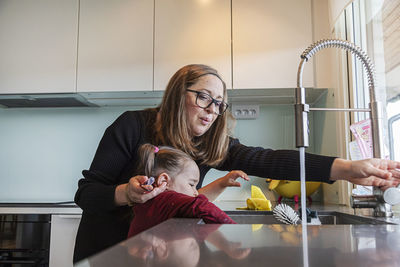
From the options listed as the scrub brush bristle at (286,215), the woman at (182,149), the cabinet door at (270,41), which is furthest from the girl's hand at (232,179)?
the cabinet door at (270,41)

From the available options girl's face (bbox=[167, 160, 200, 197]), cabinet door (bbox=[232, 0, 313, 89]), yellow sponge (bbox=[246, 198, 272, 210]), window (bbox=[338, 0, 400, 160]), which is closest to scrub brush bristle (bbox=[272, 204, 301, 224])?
girl's face (bbox=[167, 160, 200, 197])

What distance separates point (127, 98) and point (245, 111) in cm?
77

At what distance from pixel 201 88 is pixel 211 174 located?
1348 millimetres

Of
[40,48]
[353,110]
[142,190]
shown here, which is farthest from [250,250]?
[40,48]

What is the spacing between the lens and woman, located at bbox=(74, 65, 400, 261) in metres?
1.06

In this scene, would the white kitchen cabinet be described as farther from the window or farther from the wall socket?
the window

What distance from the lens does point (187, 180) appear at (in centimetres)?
118

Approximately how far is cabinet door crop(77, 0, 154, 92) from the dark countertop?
5.98 ft

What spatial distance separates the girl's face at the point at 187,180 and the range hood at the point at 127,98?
1081 millimetres

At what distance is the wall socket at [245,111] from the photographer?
8.16 feet

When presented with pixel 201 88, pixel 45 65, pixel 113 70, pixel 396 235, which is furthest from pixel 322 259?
pixel 45 65

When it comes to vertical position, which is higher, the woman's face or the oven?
the woman's face

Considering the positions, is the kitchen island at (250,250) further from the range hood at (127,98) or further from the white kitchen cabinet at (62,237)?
the range hood at (127,98)

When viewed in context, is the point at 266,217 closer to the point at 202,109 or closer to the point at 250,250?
the point at 202,109
